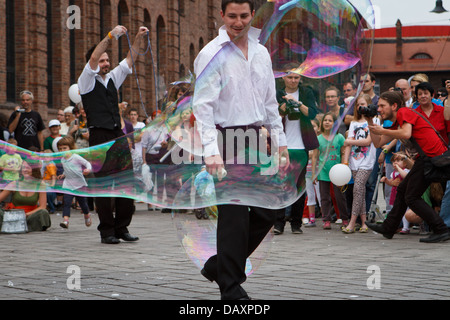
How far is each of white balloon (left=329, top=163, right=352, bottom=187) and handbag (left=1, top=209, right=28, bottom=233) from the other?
4170mm

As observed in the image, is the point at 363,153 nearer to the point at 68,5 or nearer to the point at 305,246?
the point at 305,246

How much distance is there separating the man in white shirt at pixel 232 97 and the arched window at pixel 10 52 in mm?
17649

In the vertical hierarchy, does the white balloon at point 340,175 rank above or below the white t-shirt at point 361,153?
below

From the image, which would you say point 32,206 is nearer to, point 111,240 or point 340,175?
point 111,240

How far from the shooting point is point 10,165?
17.7 feet

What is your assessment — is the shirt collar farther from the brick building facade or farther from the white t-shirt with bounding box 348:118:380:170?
the brick building facade

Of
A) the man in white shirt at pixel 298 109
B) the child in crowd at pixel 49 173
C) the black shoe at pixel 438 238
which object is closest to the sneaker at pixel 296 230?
the black shoe at pixel 438 238

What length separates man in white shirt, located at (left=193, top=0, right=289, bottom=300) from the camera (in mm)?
4496

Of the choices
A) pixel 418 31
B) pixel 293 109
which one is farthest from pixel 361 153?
pixel 418 31

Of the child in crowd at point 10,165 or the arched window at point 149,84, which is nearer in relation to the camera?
the child in crowd at point 10,165

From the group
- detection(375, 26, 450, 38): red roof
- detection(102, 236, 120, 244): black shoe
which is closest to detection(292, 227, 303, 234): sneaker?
→ detection(102, 236, 120, 244): black shoe

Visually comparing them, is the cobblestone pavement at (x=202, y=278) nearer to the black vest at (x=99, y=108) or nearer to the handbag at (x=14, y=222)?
the handbag at (x=14, y=222)

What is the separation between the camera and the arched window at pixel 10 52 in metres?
21.3

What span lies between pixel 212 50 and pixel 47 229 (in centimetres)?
674
